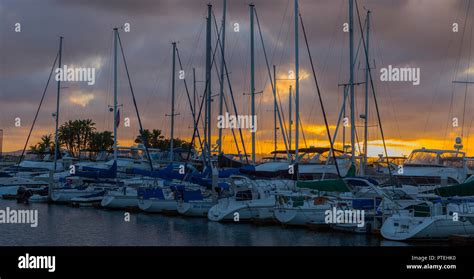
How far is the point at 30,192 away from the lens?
2501 inches

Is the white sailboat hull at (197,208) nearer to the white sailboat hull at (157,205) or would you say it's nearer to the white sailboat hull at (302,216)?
the white sailboat hull at (157,205)

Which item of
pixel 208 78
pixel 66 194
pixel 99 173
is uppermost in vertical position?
pixel 208 78

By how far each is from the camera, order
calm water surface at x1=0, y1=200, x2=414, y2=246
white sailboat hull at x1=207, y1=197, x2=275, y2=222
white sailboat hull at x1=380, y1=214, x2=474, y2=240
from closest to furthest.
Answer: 1. white sailboat hull at x1=380, y1=214, x2=474, y2=240
2. calm water surface at x1=0, y1=200, x2=414, y2=246
3. white sailboat hull at x1=207, y1=197, x2=275, y2=222

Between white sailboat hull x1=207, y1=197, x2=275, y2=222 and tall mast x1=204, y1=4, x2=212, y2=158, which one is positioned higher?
tall mast x1=204, y1=4, x2=212, y2=158

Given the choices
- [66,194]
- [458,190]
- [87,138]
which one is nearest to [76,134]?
[87,138]

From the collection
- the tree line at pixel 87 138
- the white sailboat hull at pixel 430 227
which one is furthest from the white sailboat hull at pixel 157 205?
the tree line at pixel 87 138

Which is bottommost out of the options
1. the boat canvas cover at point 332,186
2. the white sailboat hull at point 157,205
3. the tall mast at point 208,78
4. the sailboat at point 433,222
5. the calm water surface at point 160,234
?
the calm water surface at point 160,234

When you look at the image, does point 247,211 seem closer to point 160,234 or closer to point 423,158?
point 160,234

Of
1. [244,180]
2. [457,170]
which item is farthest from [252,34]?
[457,170]

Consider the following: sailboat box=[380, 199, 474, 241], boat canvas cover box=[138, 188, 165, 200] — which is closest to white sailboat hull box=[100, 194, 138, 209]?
boat canvas cover box=[138, 188, 165, 200]

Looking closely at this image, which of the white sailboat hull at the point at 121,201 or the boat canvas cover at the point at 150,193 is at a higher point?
the boat canvas cover at the point at 150,193

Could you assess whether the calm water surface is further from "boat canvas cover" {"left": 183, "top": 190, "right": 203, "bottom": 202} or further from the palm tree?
the palm tree
